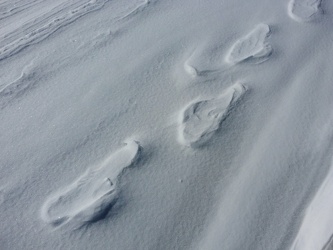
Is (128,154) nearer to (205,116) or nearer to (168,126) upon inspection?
(168,126)

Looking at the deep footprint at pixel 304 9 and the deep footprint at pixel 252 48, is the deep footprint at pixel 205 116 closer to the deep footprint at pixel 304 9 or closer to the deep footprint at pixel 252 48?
the deep footprint at pixel 252 48

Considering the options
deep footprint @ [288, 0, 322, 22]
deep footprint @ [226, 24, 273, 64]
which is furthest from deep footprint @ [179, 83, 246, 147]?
deep footprint @ [288, 0, 322, 22]

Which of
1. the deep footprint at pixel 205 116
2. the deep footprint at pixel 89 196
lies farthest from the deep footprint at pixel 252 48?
the deep footprint at pixel 89 196

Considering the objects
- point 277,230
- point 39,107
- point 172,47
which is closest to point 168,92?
point 172,47

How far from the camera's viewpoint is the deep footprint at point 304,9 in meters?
1.77

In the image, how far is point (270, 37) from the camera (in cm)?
167

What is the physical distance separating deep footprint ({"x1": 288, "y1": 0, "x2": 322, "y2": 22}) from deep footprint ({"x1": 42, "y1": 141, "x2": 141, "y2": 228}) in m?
1.17

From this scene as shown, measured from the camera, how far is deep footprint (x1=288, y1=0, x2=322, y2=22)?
1772mm

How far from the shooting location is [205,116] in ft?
4.38

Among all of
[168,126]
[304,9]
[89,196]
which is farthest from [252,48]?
[89,196]

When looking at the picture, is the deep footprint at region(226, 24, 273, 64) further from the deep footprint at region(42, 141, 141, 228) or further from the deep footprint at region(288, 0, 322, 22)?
the deep footprint at region(42, 141, 141, 228)

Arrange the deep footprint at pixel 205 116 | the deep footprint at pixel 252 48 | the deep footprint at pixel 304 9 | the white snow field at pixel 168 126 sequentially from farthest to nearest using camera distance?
the deep footprint at pixel 304 9 < the deep footprint at pixel 252 48 < the deep footprint at pixel 205 116 < the white snow field at pixel 168 126

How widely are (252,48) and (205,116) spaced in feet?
1.63

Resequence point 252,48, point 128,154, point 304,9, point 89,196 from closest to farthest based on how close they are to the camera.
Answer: point 89,196 < point 128,154 < point 252,48 < point 304,9
